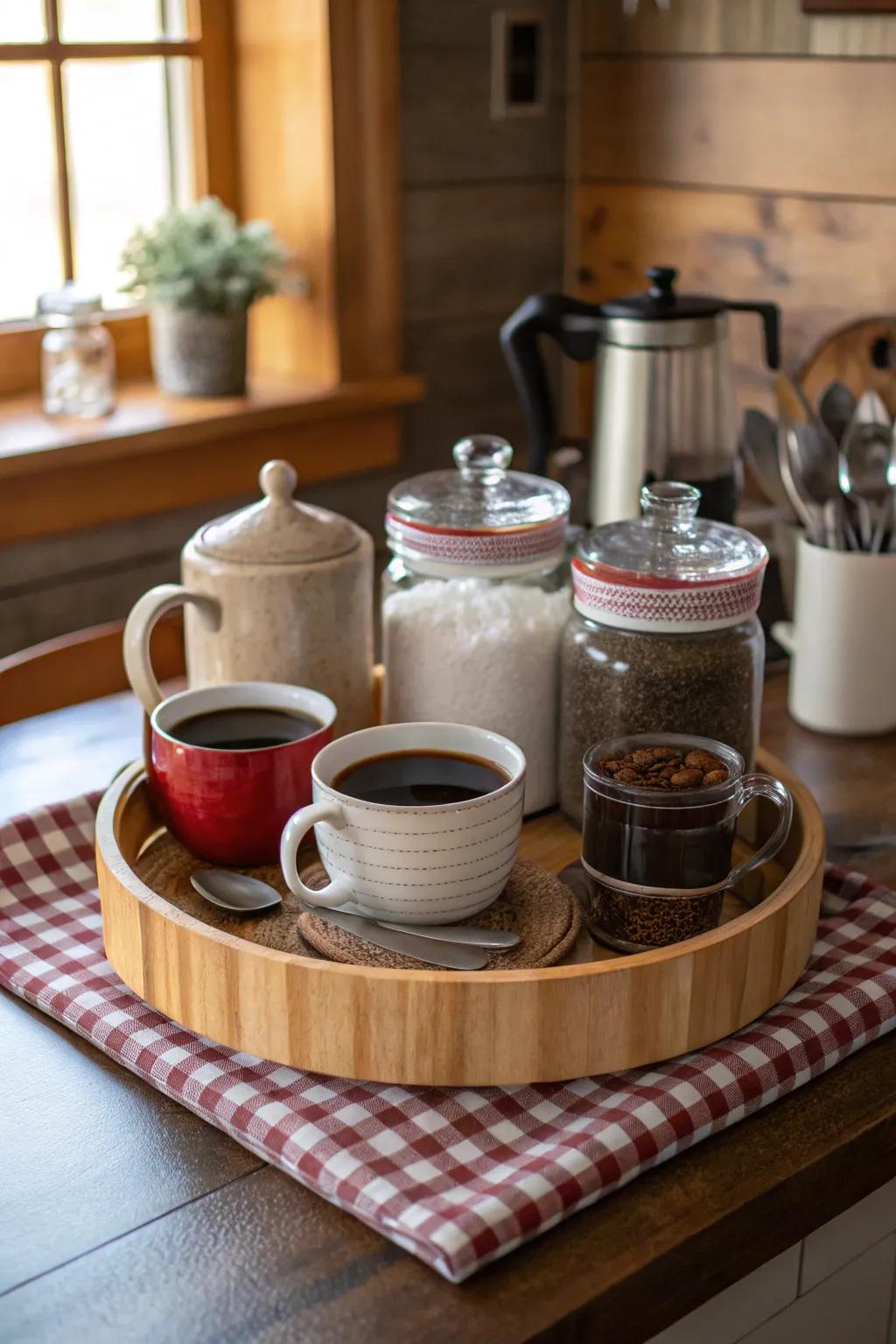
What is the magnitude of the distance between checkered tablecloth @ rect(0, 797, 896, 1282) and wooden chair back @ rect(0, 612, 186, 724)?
0.49 m

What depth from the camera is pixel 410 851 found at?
75 centimetres

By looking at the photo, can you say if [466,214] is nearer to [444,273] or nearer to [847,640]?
[444,273]

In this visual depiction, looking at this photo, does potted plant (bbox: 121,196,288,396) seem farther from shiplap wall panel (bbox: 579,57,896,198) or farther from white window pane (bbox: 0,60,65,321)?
shiplap wall panel (bbox: 579,57,896,198)

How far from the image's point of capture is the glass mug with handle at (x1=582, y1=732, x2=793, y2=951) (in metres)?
0.77

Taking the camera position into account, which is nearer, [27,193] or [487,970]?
[487,970]

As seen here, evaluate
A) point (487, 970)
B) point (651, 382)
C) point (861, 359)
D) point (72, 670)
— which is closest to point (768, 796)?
point (487, 970)

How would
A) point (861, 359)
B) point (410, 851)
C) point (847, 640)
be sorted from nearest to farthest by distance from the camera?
point (410, 851) → point (847, 640) → point (861, 359)

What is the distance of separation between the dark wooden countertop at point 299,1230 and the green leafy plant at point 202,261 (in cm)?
126

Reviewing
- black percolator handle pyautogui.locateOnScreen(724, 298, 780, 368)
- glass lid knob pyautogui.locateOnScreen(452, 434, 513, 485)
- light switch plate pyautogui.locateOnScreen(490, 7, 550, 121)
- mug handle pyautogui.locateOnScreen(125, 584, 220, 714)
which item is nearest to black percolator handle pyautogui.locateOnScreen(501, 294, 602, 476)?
black percolator handle pyautogui.locateOnScreen(724, 298, 780, 368)

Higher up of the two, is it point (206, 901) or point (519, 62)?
point (519, 62)

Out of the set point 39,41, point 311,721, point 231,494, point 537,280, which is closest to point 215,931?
point 311,721

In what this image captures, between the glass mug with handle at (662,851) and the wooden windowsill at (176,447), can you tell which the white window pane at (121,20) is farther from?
the glass mug with handle at (662,851)

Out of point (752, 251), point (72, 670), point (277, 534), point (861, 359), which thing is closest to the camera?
point (277, 534)

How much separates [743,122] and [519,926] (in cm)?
139
